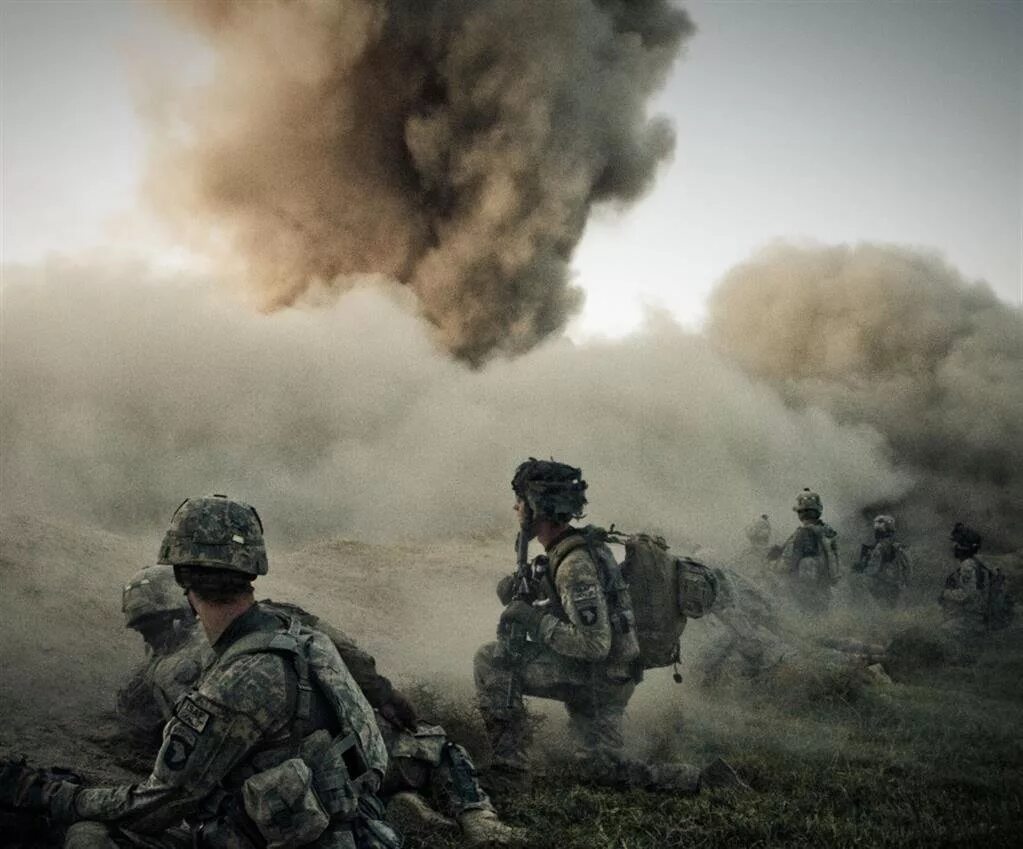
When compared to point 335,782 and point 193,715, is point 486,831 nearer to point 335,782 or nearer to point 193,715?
point 335,782

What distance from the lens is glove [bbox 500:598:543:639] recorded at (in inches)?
207

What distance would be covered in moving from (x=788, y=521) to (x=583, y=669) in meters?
16.2

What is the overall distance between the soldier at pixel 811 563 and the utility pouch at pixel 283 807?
1048 centimetres

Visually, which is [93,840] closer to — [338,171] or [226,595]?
[226,595]

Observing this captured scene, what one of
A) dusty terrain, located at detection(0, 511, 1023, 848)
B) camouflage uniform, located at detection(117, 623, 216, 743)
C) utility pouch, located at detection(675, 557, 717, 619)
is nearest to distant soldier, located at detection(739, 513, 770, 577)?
dusty terrain, located at detection(0, 511, 1023, 848)

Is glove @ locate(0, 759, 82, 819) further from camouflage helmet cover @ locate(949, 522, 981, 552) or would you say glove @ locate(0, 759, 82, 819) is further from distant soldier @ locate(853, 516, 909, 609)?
distant soldier @ locate(853, 516, 909, 609)

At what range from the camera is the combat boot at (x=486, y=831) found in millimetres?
3887

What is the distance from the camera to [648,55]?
24594 mm

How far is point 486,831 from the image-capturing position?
13.0 feet

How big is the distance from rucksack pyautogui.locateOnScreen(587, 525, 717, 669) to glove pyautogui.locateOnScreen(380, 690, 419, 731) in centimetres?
175

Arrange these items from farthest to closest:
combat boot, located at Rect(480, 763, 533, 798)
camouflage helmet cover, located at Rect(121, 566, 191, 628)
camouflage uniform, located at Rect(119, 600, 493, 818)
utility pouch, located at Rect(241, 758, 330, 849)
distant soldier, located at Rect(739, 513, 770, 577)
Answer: distant soldier, located at Rect(739, 513, 770, 577), camouflage helmet cover, located at Rect(121, 566, 191, 628), combat boot, located at Rect(480, 763, 533, 798), camouflage uniform, located at Rect(119, 600, 493, 818), utility pouch, located at Rect(241, 758, 330, 849)

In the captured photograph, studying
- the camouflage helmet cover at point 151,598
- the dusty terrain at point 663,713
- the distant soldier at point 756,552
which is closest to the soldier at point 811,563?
the distant soldier at point 756,552

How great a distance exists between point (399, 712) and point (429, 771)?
366 millimetres

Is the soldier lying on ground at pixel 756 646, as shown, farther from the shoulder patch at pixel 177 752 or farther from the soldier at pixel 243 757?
the shoulder patch at pixel 177 752
